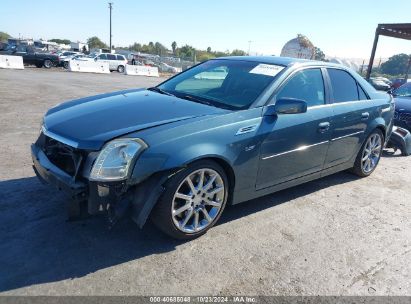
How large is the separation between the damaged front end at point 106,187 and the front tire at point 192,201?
5.8 inches

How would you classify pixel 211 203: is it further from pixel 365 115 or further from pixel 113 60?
→ pixel 113 60

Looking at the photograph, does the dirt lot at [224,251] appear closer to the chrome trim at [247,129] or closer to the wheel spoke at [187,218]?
the wheel spoke at [187,218]

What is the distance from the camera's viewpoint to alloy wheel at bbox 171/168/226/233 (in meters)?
3.19

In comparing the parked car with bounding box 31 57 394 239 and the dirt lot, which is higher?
the parked car with bounding box 31 57 394 239

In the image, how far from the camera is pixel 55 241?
314 centimetres

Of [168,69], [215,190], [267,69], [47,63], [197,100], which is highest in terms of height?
[267,69]

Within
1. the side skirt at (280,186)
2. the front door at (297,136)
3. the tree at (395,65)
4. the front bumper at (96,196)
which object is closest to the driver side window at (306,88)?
the front door at (297,136)

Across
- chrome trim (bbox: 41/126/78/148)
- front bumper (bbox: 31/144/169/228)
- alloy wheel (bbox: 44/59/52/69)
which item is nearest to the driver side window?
front bumper (bbox: 31/144/169/228)

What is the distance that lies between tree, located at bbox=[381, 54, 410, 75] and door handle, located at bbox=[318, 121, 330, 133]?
7721 centimetres

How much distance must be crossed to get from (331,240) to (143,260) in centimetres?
182

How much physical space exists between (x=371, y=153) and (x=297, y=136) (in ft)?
7.15

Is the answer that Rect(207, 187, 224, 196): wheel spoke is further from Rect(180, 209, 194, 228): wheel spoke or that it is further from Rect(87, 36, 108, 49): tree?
Rect(87, 36, 108, 49): tree

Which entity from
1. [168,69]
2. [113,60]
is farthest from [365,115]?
[168,69]

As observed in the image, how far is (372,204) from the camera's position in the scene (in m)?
4.57
